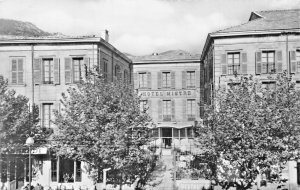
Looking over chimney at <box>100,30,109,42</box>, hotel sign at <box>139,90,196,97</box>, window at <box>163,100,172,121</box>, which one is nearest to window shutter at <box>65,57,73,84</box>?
chimney at <box>100,30,109,42</box>

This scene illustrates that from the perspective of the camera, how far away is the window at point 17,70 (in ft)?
82.4

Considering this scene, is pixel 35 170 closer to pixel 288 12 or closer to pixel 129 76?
pixel 129 76

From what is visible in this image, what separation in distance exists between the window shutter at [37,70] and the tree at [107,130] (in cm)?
590

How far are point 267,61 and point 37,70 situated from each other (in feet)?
46.0

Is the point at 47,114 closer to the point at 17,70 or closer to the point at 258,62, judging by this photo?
the point at 17,70

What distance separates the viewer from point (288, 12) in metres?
26.6

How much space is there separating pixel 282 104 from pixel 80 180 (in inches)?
514

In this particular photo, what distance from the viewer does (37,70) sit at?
25.0 metres

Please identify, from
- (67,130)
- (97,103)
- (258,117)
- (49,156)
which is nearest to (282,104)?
(258,117)

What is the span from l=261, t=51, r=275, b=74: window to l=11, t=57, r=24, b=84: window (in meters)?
14.7

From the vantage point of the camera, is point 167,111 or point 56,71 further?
point 167,111

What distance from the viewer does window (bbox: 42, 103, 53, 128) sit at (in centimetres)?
2492

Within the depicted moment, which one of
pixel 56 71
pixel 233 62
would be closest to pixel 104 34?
pixel 56 71

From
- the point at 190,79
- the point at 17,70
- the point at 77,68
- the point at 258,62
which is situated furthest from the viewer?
the point at 190,79
